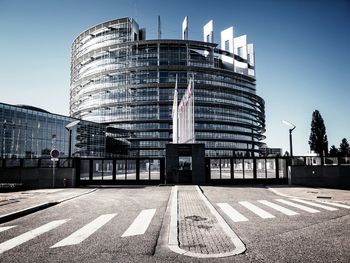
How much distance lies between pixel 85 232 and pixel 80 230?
0.38m

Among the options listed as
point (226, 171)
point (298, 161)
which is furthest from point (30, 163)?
point (226, 171)

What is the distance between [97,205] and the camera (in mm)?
14430

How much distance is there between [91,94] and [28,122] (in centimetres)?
4875

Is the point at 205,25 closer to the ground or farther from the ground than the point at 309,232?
farther from the ground

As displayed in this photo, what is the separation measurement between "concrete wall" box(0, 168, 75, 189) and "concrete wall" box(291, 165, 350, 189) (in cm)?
2185

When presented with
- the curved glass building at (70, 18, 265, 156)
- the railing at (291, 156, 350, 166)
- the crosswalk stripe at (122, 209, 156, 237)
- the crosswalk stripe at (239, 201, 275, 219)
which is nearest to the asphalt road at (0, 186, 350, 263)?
the crosswalk stripe at (122, 209, 156, 237)

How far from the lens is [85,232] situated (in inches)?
339

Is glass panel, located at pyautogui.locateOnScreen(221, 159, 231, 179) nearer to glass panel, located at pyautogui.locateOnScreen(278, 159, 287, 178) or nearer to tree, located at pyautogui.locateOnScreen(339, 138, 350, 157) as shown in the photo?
glass panel, located at pyautogui.locateOnScreen(278, 159, 287, 178)

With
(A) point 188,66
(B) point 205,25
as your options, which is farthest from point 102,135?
(B) point 205,25

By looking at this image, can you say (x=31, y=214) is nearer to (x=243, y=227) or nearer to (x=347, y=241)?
(x=243, y=227)

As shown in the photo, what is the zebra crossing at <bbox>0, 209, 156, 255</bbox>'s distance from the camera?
7.40 m

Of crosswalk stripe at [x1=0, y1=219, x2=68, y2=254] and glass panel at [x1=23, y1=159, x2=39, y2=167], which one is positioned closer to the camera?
crosswalk stripe at [x1=0, y1=219, x2=68, y2=254]

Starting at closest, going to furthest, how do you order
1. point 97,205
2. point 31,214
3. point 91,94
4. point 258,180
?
point 31,214, point 97,205, point 258,180, point 91,94

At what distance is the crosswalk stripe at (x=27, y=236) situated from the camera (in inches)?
281
